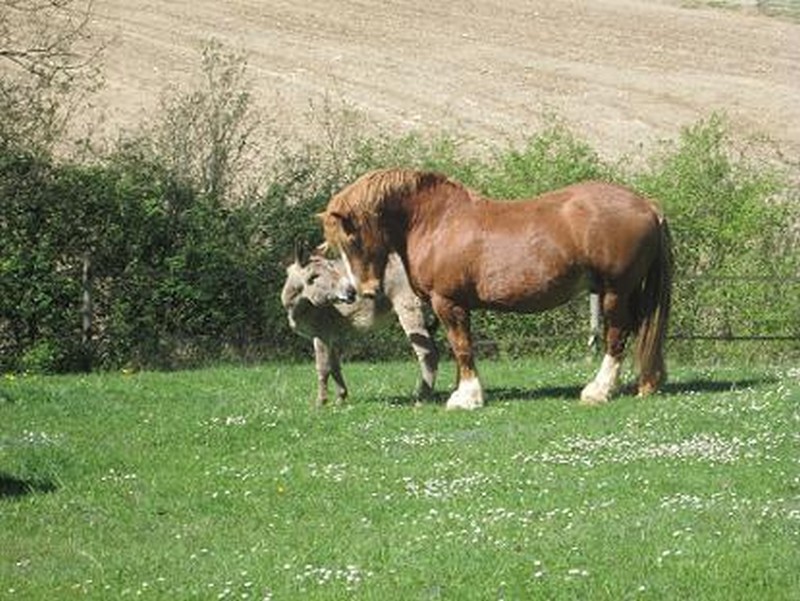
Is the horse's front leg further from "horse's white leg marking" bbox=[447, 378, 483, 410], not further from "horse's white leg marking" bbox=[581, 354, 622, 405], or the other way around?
"horse's white leg marking" bbox=[581, 354, 622, 405]

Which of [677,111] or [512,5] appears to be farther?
[512,5]

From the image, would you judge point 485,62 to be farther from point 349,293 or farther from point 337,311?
point 349,293

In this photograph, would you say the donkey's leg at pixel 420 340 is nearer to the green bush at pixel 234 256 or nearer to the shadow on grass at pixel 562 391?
the shadow on grass at pixel 562 391

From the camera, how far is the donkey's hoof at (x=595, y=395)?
16562mm

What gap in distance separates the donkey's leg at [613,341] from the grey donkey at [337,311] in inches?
71.8

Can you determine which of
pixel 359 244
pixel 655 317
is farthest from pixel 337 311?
pixel 655 317

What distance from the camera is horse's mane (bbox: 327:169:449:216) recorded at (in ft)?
55.7

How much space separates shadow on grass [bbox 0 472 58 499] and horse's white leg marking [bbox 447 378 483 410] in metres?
4.76

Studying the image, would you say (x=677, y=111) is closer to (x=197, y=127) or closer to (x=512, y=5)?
(x=512, y=5)

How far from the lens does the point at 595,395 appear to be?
16672 mm

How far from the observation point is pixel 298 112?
38.1m

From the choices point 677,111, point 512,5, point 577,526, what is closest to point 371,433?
point 577,526

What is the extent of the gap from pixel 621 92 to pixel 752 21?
42.1ft

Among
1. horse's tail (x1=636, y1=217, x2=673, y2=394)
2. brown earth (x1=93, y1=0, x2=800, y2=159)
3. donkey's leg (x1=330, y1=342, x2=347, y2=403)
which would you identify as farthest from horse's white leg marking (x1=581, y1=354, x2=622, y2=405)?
brown earth (x1=93, y1=0, x2=800, y2=159)
